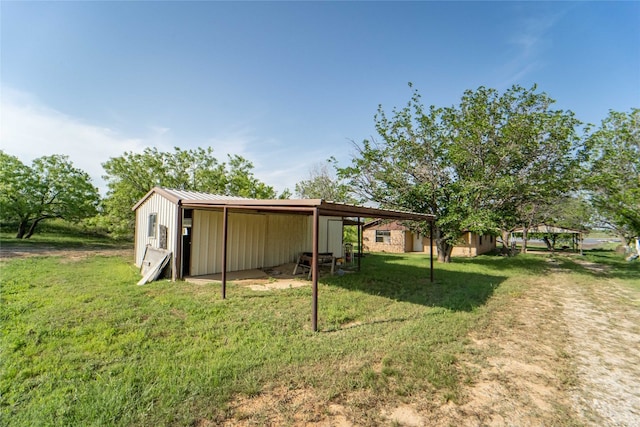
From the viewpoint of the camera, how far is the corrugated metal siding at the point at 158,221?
8.19m

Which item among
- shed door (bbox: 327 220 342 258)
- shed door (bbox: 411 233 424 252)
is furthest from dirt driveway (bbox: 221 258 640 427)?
shed door (bbox: 411 233 424 252)

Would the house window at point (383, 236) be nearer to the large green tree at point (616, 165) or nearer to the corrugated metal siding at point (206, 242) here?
the large green tree at point (616, 165)

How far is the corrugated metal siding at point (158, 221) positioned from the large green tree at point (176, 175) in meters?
8.87

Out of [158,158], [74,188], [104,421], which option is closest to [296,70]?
[104,421]

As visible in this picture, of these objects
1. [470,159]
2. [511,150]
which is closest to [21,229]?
[470,159]

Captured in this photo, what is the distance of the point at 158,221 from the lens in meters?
9.09

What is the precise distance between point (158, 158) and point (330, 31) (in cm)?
1753

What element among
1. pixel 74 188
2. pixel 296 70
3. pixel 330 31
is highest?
pixel 330 31

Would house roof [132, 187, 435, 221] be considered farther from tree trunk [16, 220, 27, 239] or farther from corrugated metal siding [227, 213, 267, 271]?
tree trunk [16, 220, 27, 239]

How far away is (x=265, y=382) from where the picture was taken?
9.69 ft

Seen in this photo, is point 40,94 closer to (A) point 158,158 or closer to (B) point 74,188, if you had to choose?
(A) point 158,158

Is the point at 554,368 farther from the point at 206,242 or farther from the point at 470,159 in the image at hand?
the point at 470,159

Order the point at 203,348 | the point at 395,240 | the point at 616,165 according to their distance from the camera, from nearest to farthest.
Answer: the point at 203,348 < the point at 616,165 < the point at 395,240

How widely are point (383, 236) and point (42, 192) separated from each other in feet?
80.0
